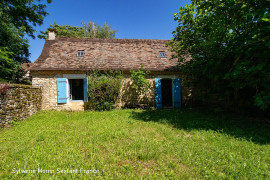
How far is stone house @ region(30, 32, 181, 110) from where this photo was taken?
651 cm

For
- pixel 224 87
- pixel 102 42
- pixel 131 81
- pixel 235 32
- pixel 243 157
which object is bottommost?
pixel 243 157

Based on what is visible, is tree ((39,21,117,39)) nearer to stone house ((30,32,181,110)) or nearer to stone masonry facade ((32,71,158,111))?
stone house ((30,32,181,110))

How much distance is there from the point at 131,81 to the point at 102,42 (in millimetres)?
4559

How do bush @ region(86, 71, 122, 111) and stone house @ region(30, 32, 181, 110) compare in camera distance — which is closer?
bush @ region(86, 71, 122, 111)

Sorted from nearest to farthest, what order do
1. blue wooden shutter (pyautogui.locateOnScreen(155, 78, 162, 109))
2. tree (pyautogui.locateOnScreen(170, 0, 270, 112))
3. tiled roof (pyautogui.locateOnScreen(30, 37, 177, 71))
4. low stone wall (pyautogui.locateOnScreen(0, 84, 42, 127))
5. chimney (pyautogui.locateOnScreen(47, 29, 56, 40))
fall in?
tree (pyautogui.locateOnScreen(170, 0, 270, 112)), low stone wall (pyautogui.locateOnScreen(0, 84, 42, 127)), tiled roof (pyautogui.locateOnScreen(30, 37, 177, 71)), blue wooden shutter (pyautogui.locateOnScreen(155, 78, 162, 109)), chimney (pyautogui.locateOnScreen(47, 29, 56, 40))

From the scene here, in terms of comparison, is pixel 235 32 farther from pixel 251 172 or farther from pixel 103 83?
pixel 103 83

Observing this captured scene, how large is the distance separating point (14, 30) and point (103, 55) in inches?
235

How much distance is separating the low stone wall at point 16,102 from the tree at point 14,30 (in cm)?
247

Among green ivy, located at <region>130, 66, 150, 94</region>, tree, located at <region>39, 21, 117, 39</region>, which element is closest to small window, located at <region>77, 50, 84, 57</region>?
green ivy, located at <region>130, 66, 150, 94</region>

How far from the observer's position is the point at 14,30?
23.7ft

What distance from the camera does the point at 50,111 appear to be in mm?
6250

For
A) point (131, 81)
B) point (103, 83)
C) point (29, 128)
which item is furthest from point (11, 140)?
point (131, 81)

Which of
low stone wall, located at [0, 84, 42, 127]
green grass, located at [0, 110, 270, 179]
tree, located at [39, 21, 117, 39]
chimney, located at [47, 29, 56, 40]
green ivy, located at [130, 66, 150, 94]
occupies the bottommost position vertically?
green grass, located at [0, 110, 270, 179]

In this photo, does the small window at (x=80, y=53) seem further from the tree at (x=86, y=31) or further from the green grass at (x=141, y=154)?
the tree at (x=86, y=31)
